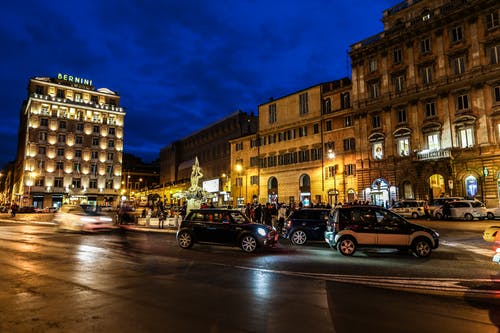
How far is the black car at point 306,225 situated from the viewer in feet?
52.1

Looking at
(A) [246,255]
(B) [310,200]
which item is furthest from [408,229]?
(B) [310,200]

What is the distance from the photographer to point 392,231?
Result: 1202 centimetres

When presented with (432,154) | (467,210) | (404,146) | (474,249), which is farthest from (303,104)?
(474,249)

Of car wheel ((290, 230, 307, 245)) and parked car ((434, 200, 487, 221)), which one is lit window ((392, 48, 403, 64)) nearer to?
parked car ((434, 200, 487, 221))

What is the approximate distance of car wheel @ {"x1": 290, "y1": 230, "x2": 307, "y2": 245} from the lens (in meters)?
16.0

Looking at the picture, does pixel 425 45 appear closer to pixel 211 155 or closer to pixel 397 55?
pixel 397 55

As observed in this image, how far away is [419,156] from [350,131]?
9601 mm

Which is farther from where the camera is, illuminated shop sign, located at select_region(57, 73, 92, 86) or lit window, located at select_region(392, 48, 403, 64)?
illuminated shop sign, located at select_region(57, 73, 92, 86)

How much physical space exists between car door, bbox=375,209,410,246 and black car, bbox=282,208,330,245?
3.83m

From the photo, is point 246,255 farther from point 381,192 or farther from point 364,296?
point 381,192

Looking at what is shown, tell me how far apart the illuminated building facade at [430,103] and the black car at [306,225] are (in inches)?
933

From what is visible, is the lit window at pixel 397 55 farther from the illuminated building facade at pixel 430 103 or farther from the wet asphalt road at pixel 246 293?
the wet asphalt road at pixel 246 293

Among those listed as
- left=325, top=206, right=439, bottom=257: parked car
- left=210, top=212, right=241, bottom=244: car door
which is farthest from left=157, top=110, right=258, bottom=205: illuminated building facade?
left=325, top=206, right=439, bottom=257: parked car

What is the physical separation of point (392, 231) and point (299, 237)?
16.2 feet
